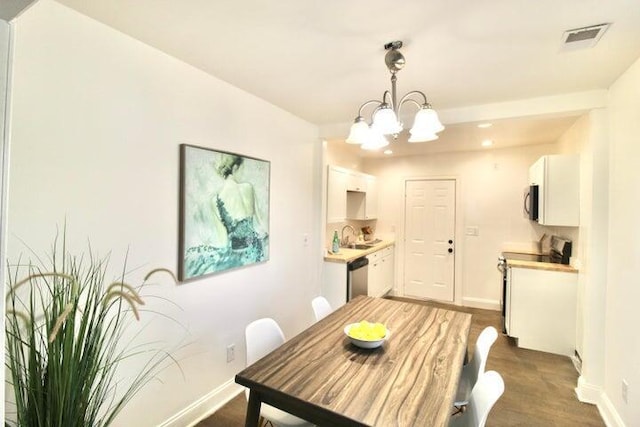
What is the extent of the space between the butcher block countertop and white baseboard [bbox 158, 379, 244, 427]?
294 cm

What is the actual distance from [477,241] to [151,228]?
14.4ft

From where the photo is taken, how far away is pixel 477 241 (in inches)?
180

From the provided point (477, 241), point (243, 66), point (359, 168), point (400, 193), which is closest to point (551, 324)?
point (477, 241)

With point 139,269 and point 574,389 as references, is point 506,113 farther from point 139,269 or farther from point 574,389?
point 139,269

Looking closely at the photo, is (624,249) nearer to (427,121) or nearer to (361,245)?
(427,121)

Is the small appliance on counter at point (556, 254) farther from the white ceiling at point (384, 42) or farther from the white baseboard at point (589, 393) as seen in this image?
the white ceiling at point (384, 42)

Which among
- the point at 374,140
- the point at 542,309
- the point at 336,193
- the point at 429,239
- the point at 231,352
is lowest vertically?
the point at 231,352

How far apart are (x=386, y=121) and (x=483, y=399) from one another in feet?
4.33

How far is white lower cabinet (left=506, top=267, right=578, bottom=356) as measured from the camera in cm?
296

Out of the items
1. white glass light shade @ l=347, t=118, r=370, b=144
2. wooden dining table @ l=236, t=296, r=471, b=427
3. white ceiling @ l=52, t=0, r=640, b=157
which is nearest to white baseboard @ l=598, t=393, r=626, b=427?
wooden dining table @ l=236, t=296, r=471, b=427

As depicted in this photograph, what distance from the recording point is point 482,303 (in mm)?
4512

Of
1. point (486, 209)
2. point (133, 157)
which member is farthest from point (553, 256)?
point (133, 157)

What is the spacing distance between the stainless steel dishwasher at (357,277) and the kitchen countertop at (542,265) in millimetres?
1601

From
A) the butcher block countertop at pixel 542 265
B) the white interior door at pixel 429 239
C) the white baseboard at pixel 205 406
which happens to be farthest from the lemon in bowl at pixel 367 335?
the white interior door at pixel 429 239
